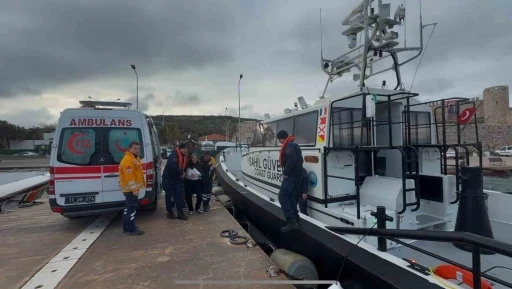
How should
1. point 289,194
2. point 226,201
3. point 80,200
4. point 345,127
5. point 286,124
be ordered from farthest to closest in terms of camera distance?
point 226,201, point 286,124, point 80,200, point 345,127, point 289,194

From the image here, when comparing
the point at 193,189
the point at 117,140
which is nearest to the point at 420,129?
the point at 193,189

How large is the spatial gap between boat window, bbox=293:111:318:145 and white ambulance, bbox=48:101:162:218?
2738 mm

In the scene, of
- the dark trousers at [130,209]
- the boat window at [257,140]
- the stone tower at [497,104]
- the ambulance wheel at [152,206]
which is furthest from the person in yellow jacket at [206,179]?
the stone tower at [497,104]

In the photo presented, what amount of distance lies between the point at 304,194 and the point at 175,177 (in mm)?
2674

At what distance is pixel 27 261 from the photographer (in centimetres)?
371

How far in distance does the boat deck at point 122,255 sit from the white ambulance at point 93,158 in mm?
542

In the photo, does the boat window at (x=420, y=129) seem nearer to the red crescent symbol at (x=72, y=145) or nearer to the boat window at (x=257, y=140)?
the boat window at (x=257, y=140)

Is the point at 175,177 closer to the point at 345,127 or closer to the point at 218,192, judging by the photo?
the point at 218,192

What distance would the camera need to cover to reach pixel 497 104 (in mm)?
44625

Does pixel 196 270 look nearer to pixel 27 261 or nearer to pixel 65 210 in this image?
pixel 27 261

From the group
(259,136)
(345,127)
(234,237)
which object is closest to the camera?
(234,237)

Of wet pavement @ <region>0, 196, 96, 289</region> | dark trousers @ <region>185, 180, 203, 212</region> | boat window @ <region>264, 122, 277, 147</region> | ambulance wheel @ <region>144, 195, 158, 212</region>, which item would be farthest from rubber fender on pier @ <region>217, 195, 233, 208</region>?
wet pavement @ <region>0, 196, 96, 289</region>

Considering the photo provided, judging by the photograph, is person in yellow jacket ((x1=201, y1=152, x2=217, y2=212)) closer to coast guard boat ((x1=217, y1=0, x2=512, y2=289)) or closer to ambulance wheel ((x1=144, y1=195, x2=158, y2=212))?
coast guard boat ((x1=217, y1=0, x2=512, y2=289))

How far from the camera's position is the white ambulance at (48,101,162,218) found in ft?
15.5
